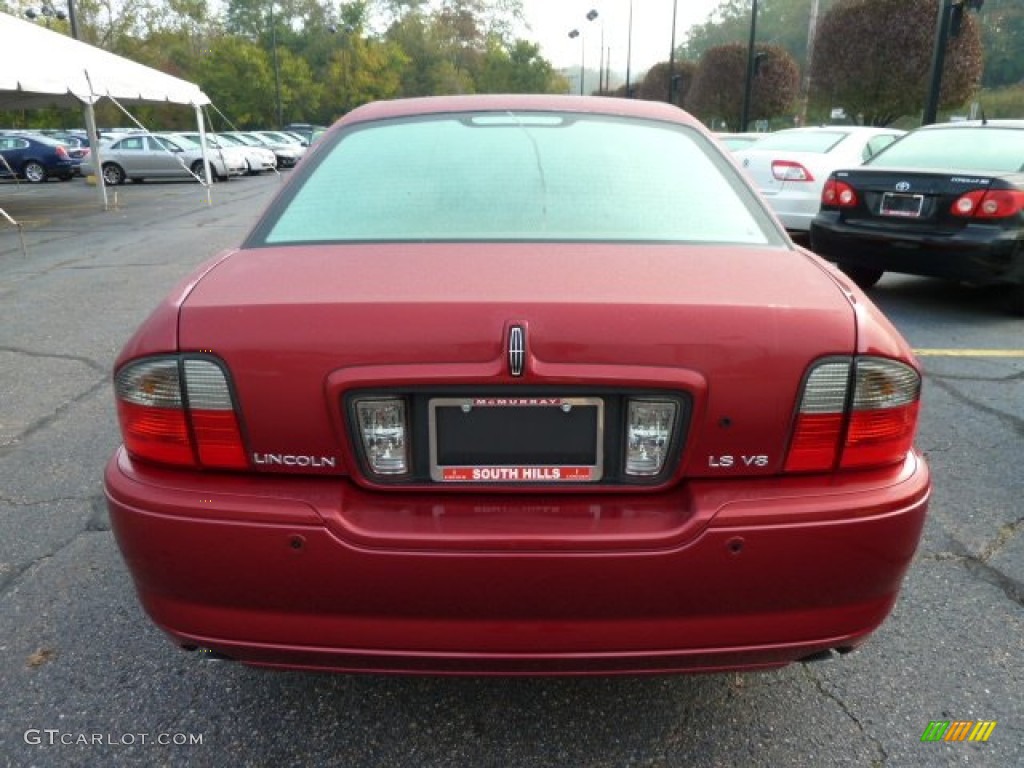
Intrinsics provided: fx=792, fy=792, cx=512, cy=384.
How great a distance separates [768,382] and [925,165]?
241 inches

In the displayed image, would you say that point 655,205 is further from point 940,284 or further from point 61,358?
point 940,284

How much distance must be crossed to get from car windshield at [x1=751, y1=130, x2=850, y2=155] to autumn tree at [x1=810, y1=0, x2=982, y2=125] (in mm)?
18096

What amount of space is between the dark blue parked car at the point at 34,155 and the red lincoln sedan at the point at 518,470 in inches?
1166

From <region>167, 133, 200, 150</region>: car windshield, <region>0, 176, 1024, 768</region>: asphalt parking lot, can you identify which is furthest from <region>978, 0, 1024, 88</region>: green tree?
<region>0, 176, 1024, 768</region>: asphalt parking lot

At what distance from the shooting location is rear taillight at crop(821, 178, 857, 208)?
22.0ft

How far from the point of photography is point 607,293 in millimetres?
1674

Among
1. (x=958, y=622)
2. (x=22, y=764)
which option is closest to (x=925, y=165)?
(x=958, y=622)

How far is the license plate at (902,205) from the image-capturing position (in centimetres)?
626

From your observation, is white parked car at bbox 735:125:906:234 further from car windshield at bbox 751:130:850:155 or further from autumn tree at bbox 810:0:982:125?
autumn tree at bbox 810:0:982:125

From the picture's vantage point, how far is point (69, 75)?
44.8 feet

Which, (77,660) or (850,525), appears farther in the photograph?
(77,660)

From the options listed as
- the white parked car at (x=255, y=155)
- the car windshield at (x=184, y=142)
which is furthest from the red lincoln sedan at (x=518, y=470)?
the white parked car at (x=255, y=155)

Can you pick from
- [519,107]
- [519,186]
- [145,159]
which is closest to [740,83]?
[145,159]

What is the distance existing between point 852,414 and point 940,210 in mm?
5334
